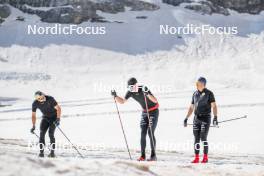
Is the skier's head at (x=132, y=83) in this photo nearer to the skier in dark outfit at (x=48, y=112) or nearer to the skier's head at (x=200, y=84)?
the skier's head at (x=200, y=84)

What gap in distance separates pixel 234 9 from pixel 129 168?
79.9 metres

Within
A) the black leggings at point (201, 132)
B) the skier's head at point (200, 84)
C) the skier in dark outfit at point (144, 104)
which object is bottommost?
the black leggings at point (201, 132)

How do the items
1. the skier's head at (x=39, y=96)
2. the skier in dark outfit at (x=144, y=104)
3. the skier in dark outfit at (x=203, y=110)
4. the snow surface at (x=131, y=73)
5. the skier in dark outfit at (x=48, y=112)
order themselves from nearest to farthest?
the skier in dark outfit at (x=203, y=110) < the skier in dark outfit at (x=144, y=104) < the skier's head at (x=39, y=96) < the skier in dark outfit at (x=48, y=112) < the snow surface at (x=131, y=73)

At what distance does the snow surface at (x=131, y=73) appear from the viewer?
22.8 m

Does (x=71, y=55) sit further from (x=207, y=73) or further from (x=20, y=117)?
(x=20, y=117)

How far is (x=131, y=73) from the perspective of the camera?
62625 millimetres

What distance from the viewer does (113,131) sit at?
71.7 feet

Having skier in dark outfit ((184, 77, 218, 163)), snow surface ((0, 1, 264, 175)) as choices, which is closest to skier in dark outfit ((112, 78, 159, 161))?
skier in dark outfit ((184, 77, 218, 163))

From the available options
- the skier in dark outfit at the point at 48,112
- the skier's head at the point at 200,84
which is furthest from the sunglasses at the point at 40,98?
the skier's head at the point at 200,84

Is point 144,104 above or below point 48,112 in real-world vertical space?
above

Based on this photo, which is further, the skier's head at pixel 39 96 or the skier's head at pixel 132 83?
the skier's head at pixel 39 96

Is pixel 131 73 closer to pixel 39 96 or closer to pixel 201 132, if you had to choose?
pixel 39 96

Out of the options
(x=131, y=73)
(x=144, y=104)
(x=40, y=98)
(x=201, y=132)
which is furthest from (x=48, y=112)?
(x=131, y=73)

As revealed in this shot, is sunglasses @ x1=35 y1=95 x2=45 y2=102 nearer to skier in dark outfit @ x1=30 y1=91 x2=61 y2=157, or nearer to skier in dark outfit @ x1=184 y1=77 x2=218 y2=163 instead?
skier in dark outfit @ x1=30 y1=91 x2=61 y2=157
